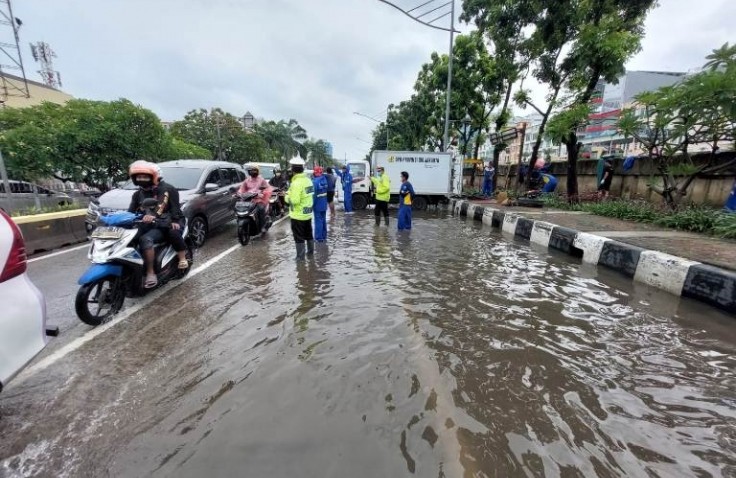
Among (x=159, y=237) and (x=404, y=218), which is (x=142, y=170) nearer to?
(x=159, y=237)

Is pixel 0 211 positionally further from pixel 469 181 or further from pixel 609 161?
pixel 469 181

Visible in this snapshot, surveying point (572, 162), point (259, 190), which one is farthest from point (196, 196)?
point (572, 162)

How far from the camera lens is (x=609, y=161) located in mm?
12094

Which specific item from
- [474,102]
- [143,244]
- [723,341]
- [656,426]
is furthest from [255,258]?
[474,102]

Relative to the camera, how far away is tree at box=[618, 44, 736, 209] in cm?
660

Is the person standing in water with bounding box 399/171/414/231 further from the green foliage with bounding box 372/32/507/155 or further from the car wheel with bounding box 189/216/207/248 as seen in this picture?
the green foliage with bounding box 372/32/507/155

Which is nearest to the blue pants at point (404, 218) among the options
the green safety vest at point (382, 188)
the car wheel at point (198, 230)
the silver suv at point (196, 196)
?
the green safety vest at point (382, 188)

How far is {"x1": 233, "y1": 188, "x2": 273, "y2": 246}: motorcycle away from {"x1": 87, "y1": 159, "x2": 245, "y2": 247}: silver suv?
0.60 metres

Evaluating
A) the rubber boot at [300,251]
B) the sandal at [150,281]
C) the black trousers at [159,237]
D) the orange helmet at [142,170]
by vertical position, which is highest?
the orange helmet at [142,170]

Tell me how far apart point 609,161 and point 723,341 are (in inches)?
417

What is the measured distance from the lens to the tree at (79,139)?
14812 mm

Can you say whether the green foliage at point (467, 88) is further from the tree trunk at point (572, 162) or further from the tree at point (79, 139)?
the tree at point (79, 139)

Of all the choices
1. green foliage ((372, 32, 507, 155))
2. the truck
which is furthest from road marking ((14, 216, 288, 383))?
green foliage ((372, 32, 507, 155))

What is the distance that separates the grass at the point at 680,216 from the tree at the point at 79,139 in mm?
18224
